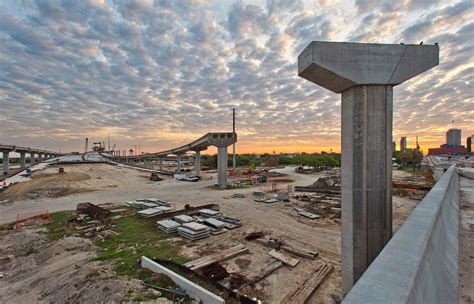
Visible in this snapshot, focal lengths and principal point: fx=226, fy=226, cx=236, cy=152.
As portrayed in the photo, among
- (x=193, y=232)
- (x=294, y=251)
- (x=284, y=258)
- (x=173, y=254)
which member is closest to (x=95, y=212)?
(x=193, y=232)

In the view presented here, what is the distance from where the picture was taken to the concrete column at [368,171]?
7.65 metres

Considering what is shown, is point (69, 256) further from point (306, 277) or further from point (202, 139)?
point (202, 139)

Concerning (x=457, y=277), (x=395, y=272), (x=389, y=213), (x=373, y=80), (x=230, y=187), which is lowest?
(x=230, y=187)

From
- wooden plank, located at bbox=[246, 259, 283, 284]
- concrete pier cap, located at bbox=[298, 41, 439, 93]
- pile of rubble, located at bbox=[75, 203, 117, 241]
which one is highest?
concrete pier cap, located at bbox=[298, 41, 439, 93]

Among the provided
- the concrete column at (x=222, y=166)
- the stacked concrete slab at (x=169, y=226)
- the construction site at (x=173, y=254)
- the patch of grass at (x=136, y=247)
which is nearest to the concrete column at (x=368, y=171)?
the construction site at (x=173, y=254)

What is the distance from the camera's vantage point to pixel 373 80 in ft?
24.7

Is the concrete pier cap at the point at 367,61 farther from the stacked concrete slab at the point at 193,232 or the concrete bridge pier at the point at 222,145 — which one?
the concrete bridge pier at the point at 222,145

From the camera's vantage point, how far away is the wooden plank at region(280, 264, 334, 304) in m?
8.01

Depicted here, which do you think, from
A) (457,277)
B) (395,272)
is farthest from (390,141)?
(395,272)

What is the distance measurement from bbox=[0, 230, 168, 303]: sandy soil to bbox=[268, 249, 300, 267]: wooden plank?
20.2ft

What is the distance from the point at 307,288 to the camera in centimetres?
860

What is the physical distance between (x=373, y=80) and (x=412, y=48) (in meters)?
1.77

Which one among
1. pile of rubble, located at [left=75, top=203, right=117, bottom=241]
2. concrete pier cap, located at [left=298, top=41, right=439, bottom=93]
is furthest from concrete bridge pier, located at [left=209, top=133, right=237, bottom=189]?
concrete pier cap, located at [left=298, top=41, right=439, bottom=93]

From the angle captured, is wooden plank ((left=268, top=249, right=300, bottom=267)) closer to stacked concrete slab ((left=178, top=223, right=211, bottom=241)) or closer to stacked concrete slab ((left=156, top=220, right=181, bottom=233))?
stacked concrete slab ((left=178, top=223, right=211, bottom=241))
